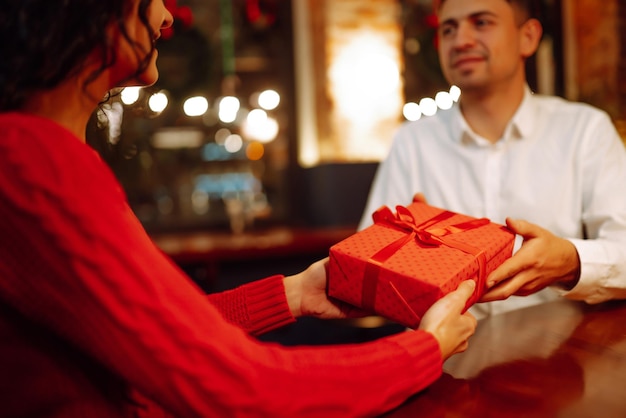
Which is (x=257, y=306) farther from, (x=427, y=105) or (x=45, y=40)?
(x=427, y=105)

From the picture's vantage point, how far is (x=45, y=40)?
618 mm

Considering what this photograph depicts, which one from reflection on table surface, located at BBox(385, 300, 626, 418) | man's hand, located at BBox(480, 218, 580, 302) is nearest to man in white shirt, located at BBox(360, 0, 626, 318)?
man's hand, located at BBox(480, 218, 580, 302)

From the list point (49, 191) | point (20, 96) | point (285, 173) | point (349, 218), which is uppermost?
point (20, 96)

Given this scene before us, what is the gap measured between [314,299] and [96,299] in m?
0.60

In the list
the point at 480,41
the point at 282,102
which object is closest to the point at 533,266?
the point at 480,41

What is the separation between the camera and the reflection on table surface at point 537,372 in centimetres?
74

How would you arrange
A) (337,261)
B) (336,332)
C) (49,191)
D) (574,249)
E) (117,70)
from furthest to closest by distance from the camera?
→ (336,332) → (574,249) → (337,261) → (117,70) → (49,191)

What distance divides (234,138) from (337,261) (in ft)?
11.4

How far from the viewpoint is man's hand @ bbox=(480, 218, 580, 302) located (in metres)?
1.04

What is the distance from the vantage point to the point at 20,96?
64 cm

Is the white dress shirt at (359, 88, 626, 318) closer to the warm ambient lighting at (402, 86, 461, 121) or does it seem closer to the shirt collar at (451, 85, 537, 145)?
the shirt collar at (451, 85, 537, 145)

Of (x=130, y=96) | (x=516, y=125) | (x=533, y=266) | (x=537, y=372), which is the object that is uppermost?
(x=130, y=96)

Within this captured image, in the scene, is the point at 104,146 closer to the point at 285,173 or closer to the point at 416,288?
the point at 416,288

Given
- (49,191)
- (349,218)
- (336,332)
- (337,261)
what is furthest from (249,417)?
(349,218)
